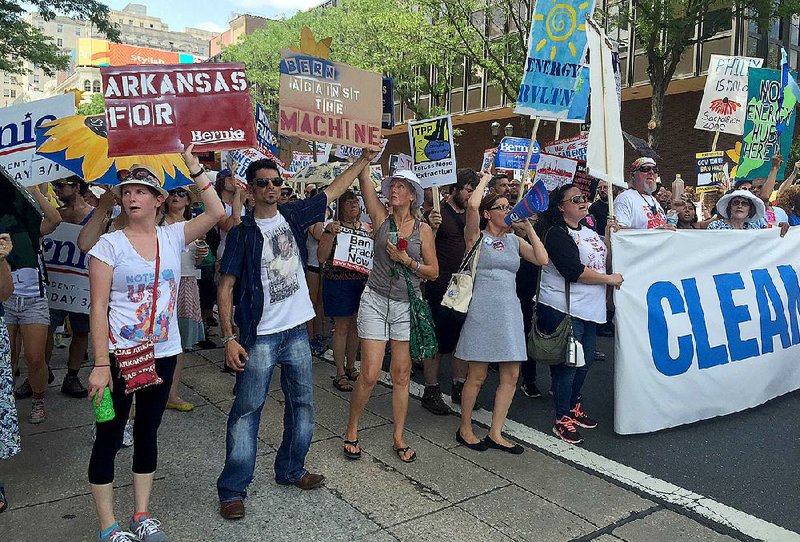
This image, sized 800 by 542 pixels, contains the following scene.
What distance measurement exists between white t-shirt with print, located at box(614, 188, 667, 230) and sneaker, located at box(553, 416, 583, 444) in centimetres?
231

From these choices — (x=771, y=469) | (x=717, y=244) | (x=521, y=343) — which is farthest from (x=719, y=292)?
(x=521, y=343)

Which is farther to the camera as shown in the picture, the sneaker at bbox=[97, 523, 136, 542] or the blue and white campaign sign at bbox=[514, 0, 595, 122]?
the blue and white campaign sign at bbox=[514, 0, 595, 122]

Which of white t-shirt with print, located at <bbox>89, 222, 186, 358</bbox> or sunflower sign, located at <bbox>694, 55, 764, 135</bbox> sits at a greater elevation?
sunflower sign, located at <bbox>694, 55, 764, 135</bbox>

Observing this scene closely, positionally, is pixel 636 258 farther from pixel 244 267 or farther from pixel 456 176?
pixel 244 267

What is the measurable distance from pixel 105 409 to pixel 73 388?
283 centimetres

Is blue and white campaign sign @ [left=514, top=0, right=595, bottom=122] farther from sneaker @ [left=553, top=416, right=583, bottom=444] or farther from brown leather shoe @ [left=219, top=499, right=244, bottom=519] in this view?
brown leather shoe @ [left=219, top=499, right=244, bottom=519]

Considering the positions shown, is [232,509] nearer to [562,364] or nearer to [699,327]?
[562,364]

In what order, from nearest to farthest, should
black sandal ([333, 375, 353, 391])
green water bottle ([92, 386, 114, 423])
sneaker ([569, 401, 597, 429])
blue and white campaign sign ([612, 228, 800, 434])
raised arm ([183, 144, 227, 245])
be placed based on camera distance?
green water bottle ([92, 386, 114, 423])
raised arm ([183, 144, 227, 245])
blue and white campaign sign ([612, 228, 800, 434])
sneaker ([569, 401, 597, 429])
black sandal ([333, 375, 353, 391])

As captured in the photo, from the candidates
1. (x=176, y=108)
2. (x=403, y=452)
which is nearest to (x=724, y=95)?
(x=403, y=452)

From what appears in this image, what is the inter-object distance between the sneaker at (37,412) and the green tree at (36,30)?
12.7 m

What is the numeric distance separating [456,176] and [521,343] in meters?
2.09

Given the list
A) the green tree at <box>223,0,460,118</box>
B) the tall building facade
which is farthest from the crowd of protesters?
the tall building facade

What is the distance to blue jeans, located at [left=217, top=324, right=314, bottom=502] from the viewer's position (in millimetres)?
3496

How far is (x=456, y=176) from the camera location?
6051 mm
